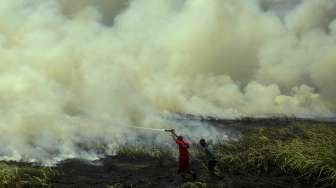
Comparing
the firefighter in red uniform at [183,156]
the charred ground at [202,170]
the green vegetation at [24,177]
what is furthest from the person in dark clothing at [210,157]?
the green vegetation at [24,177]

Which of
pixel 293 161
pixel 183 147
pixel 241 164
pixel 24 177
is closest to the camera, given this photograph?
pixel 183 147

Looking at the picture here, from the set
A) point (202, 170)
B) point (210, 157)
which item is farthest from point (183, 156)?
point (202, 170)

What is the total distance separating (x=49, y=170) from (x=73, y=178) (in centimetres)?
120

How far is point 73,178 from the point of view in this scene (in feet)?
86.0

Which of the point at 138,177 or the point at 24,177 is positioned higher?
the point at 24,177

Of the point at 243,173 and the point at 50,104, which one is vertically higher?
the point at 50,104

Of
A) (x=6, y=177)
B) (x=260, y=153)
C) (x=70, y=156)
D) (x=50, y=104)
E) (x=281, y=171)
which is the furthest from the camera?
(x=50, y=104)

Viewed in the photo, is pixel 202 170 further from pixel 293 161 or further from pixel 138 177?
pixel 293 161

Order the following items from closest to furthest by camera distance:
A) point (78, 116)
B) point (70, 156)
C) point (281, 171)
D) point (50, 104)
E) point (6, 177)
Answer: point (6, 177), point (281, 171), point (70, 156), point (50, 104), point (78, 116)

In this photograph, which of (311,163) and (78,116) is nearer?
(311,163)

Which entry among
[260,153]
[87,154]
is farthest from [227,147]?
[87,154]

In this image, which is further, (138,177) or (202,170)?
(202,170)

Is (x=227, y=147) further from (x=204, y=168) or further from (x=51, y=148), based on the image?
(x=51, y=148)

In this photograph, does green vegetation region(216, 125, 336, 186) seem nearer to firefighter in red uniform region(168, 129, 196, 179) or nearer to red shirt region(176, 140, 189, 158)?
firefighter in red uniform region(168, 129, 196, 179)
